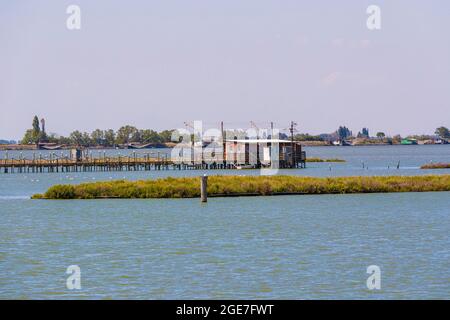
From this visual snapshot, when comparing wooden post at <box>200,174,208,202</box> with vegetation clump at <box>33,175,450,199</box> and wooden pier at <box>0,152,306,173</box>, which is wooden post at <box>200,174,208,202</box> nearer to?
vegetation clump at <box>33,175,450,199</box>

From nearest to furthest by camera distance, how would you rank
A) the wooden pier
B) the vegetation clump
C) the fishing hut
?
A: the vegetation clump
the fishing hut
the wooden pier

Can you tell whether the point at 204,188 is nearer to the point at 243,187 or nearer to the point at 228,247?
the point at 243,187

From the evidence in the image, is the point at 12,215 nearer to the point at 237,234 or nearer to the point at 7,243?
the point at 7,243

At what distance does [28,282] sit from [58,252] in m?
10.8

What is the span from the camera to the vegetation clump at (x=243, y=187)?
85.6 meters

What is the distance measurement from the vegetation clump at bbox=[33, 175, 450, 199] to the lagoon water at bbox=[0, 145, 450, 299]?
1.54m

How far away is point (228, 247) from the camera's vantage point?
2080 inches

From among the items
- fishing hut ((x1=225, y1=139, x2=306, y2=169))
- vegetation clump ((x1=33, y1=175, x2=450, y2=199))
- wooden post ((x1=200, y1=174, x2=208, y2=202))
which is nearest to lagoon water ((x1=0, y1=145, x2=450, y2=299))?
wooden post ((x1=200, y1=174, x2=208, y2=202))

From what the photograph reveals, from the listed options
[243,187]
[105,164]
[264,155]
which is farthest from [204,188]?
[105,164]

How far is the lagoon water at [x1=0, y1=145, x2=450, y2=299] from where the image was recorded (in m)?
39.5

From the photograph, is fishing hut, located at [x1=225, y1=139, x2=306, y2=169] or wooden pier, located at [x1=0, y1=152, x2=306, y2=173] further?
wooden pier, located at [x1=0, y1=152, x2=306, y2=173]

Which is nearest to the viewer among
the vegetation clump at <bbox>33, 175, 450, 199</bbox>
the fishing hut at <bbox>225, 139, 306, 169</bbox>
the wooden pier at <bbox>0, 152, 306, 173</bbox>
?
the vegetation clump at <bbox>33, 175, 450, 199</bbox>

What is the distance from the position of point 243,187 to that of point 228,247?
3452 centimetres
